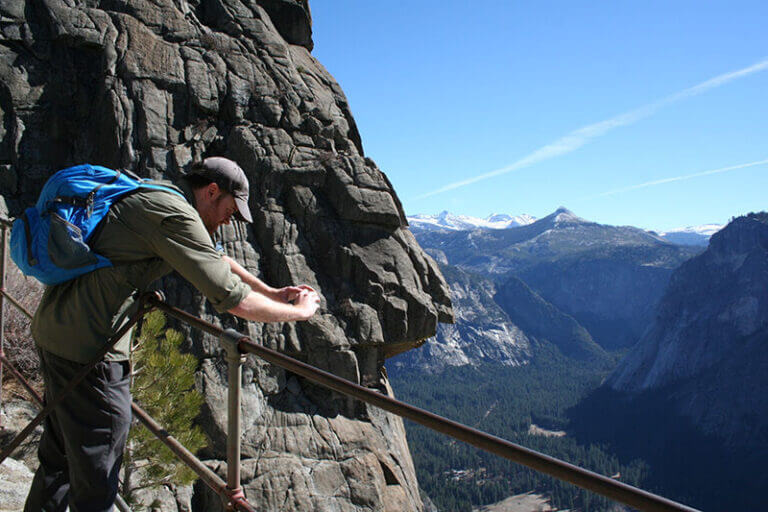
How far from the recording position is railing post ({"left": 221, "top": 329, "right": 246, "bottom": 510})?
289 centimetres

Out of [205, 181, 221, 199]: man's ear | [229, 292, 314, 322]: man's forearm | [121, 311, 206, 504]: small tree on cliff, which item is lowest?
[121, 311, 206, 504]: small tree on cliff

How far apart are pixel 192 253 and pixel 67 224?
0.74 m

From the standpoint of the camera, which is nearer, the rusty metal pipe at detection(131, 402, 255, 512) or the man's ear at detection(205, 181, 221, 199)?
the rusty metal pipe at detection(131, 402, 255, 512)

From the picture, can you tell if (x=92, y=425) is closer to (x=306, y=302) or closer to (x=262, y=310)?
(x=262, y=310)

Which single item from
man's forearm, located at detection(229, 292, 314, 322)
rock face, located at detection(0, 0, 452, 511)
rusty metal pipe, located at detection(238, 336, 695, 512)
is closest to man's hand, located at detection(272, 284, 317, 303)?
man's forearm, located at detection(229, 292, 314, 322)

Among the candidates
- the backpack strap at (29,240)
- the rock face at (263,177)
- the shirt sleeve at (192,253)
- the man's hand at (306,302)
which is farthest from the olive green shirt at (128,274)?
the rock face at (263,177)

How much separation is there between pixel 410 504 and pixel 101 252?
1687 cm

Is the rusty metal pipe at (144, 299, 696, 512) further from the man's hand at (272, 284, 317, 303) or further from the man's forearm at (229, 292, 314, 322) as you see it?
the man's hand at (272, 284, 317, 303)

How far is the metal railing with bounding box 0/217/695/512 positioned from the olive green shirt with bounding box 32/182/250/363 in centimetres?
14

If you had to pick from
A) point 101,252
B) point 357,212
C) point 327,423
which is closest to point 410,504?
point 327,423

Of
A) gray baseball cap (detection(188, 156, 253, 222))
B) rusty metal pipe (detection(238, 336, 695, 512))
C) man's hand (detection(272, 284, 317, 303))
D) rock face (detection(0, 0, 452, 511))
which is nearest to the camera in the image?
rusty metal pipe (detection(238, 336, 695, 512))

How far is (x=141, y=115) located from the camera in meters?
18.6

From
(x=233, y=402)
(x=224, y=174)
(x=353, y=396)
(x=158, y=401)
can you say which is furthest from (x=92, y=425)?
(x=158, y=401)

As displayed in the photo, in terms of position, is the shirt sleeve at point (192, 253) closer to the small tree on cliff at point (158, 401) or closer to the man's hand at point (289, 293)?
the man's hand at point (289, 293)
